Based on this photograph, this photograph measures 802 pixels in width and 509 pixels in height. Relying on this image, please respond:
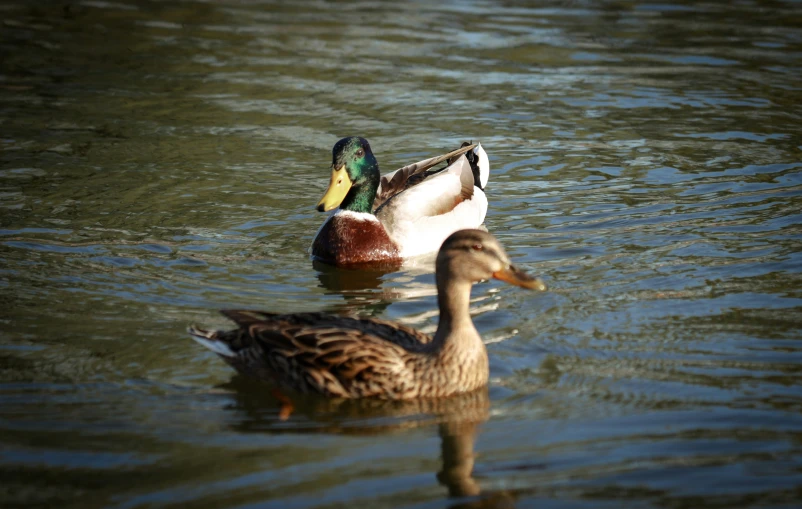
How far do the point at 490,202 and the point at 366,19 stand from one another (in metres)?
7.49

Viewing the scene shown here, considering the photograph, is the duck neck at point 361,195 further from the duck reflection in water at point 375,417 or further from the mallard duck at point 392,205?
A: the duck reflection in water at point 375,417

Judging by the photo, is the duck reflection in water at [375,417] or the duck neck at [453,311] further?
the duck neck at [453,311]

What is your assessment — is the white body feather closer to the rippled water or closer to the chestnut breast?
the chestnut breast

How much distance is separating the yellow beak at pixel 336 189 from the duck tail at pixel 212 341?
301 cm

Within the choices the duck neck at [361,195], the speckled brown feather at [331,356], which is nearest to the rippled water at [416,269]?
the speckled brown feather at [331,356]

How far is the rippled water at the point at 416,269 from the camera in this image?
5559mm

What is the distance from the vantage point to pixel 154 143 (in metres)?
12.5

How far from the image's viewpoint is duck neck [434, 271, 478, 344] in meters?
6.45

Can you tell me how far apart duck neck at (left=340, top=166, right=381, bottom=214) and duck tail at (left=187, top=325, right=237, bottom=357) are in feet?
11.5

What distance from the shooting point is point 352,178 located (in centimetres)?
995

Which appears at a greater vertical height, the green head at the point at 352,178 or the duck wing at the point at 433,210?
the green head at the point at 352,178

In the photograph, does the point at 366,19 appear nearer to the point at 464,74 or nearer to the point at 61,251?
the point at 464,74

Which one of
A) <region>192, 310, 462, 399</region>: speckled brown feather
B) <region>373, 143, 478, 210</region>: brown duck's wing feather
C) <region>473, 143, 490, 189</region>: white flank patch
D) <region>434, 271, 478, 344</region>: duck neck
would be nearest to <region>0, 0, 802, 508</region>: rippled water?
<region>192, 310, 462, 399</region>: speckled brown feather

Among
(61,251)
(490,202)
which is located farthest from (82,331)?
(490,202)
